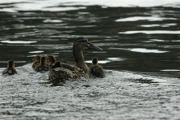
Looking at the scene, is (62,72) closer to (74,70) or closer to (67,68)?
(67,68)

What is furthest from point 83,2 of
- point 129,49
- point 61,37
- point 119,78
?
point 119,78

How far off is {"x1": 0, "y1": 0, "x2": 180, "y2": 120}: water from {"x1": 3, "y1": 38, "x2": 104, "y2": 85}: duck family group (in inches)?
8.6

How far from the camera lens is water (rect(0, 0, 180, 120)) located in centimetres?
1018

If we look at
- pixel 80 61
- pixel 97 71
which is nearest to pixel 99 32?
pixel 80 61

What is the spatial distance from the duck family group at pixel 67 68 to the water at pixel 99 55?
0.22 m

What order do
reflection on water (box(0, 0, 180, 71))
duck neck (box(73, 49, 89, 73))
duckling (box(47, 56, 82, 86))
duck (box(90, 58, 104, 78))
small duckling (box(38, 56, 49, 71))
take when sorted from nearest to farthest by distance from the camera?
duckling (box(47, 56, 82, 86)) < duck (box(90, 58, 104, 78)) < duck neck (box(73, 49, 89, 73)) < small duckling (box(38, 56, 49, 71)) < reflection on water (box(0, 0, 180, 71))

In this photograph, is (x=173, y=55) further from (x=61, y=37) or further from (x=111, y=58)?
(x=61, y=37)

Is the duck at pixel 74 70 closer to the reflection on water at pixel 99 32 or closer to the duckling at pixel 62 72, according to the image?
the duckling at pixel 62 72

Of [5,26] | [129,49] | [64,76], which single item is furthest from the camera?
[5,26]

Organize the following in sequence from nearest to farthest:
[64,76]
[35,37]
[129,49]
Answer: [64,76] < [129,49] < [35,37]

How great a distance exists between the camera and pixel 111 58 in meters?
16.2

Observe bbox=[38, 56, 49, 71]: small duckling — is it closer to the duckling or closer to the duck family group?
the duck family group

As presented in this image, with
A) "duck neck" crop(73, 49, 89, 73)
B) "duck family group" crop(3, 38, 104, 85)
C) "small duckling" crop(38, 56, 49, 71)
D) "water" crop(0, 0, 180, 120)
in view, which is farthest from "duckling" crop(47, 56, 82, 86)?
"small duckling" crop(38, 56, 49, 71)

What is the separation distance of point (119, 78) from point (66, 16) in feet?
35.5
